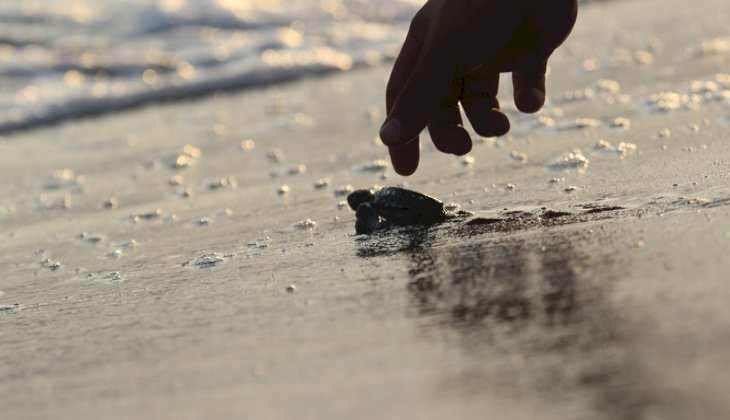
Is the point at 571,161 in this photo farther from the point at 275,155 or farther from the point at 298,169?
the point at 275,155

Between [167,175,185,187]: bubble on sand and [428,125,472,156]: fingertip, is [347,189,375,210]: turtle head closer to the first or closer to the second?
[428,125,472,156]: fingertip

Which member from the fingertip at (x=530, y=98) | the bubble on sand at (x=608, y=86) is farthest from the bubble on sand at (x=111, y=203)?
the bubble on sand at (x=608, y=86)

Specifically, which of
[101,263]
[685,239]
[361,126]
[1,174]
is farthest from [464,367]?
[1,174]

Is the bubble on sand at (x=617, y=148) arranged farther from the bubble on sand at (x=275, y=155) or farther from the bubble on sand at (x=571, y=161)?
the bubble on sand at (x=275, y=155)

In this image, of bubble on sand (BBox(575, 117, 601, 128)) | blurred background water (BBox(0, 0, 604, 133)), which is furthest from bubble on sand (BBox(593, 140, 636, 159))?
blurred background water (BBox(0, 0, 604, 133))

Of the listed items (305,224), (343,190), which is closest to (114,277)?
(305,224)

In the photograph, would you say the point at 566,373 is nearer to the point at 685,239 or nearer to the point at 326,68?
the point at 685,239
